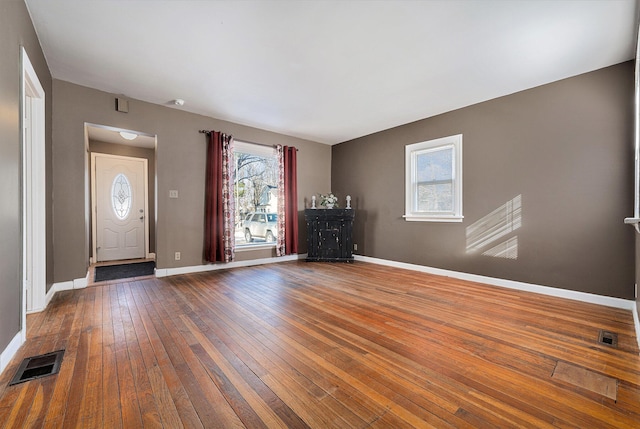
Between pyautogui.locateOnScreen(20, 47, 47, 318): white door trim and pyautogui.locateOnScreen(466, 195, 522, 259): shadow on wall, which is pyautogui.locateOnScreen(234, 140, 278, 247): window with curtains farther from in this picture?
pyautogui.locateOnScreen(466, 195, 522, 259): shadow on wall

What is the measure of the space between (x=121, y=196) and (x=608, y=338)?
24.6ft

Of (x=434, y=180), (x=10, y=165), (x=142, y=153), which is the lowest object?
(x=10, y=165)

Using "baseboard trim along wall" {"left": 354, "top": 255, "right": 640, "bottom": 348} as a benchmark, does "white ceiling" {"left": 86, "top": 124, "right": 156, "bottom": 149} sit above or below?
above

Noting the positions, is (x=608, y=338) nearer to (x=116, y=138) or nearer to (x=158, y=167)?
(x=158, y=167)

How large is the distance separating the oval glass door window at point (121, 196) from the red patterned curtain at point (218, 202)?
8.20ft

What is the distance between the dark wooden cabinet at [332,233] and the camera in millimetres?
5473

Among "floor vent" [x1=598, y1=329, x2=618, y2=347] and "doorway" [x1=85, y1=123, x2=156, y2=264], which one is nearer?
"floor vent" [x1=598, y1=329, x2=618, y2=347]

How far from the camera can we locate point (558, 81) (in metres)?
3.29

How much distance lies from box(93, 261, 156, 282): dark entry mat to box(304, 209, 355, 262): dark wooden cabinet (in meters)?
2.92

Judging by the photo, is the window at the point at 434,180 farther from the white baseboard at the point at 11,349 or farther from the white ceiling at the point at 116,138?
the white baseboard at the point at 11,349

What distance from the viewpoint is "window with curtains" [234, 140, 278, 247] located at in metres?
5.22

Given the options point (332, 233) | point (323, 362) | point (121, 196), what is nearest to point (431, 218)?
point (332, 233)

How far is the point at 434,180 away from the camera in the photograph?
4.59 meters

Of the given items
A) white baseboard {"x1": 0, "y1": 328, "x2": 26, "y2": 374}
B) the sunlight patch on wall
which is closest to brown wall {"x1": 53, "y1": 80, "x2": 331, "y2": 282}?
white baseboard {"x1": 0, "y1": 328, "x2": 26, "y2": 374}
